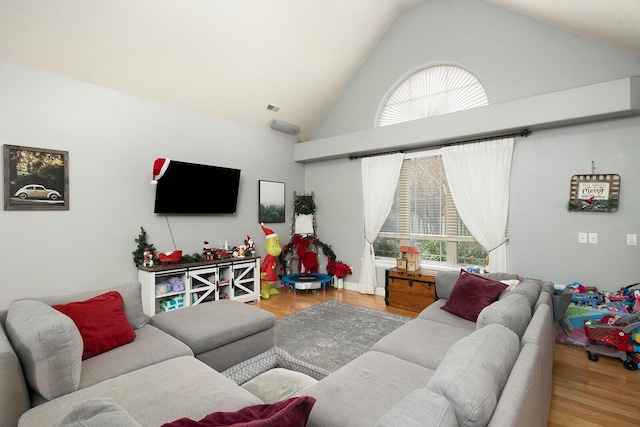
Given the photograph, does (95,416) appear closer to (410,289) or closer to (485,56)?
(410,289)

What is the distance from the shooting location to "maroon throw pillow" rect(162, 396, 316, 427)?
34.5 inches

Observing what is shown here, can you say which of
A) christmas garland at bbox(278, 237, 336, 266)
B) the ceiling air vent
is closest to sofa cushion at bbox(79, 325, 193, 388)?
christmas garland at bbox(278, 237, 336, 266)

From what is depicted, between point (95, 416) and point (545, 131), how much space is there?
474cm

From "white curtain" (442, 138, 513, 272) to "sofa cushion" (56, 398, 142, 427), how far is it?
14.2 feet

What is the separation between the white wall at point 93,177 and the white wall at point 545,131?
3588 millimetres

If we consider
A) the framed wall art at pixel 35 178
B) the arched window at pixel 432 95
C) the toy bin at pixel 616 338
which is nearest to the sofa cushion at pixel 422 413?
the toy bin at pixel 616 338

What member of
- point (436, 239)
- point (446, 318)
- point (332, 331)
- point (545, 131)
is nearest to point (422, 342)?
point (446, 318)

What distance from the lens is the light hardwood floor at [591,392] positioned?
2102 mm

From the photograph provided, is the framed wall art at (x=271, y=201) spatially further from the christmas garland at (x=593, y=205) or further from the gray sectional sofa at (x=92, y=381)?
the christmas garland at (x=593, y=205)

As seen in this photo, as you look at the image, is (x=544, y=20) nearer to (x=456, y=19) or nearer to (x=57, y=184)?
(x=456, y=19)

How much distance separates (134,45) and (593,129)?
5201mm

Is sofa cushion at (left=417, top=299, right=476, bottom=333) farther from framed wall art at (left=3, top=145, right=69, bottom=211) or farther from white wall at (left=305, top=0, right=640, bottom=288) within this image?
framed wall art at (left=3, top=145, right=69, bottom=211)

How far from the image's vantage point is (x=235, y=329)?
2.53 m

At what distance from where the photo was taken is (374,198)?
5262mm
